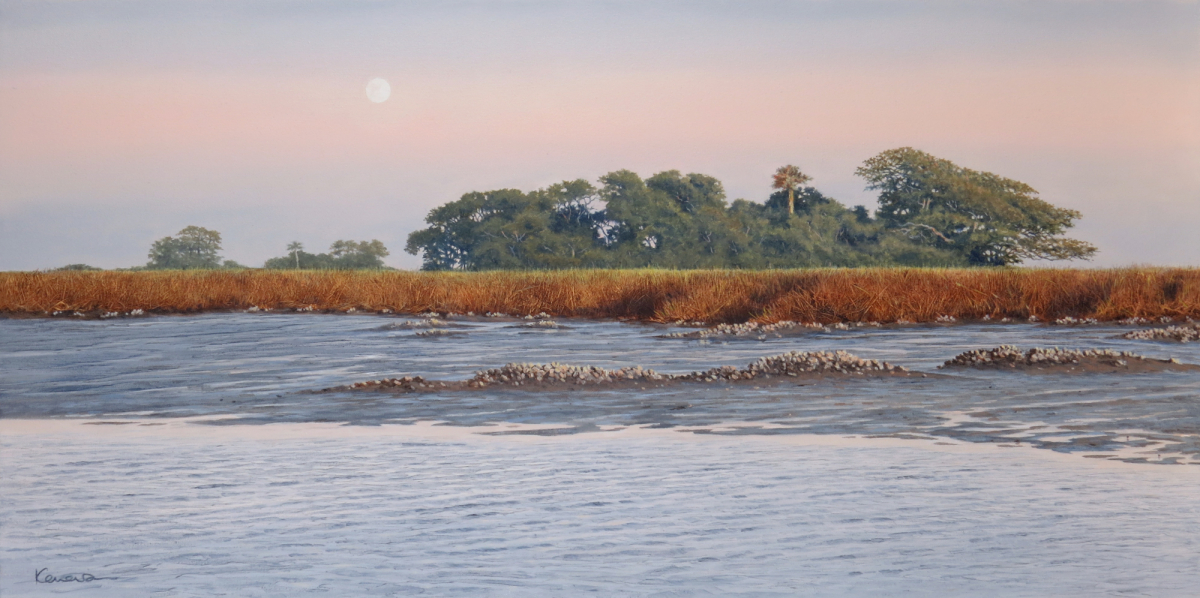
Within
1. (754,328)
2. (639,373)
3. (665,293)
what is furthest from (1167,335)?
(665,293)

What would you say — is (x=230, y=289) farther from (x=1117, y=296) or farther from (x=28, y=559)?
(x=28, y=559)

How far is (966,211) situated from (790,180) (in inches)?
328

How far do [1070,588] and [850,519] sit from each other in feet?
4.58

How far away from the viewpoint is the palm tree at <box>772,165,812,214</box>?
53.6 m

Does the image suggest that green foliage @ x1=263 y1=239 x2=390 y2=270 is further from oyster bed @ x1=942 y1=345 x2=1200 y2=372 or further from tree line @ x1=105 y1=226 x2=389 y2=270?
oyster bed @ x1=942 y1=345 x2=1200 y2=372

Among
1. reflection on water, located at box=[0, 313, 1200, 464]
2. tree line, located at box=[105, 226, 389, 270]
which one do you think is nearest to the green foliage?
tree line, located at box=[105, 226, 389, 270]

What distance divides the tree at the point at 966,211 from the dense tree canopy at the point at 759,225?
2.3 inches

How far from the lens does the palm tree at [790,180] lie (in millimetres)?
53594

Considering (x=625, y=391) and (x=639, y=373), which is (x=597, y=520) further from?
(x=639, y=373)

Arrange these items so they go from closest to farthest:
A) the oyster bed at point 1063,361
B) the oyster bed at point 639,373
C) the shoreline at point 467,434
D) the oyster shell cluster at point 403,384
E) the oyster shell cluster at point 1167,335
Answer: the shoreline at point 467,434
the oyster shell cluster at point 403,384
the oyster bed at point 639,373
the oyster bed at point 1063,361
the oyster shell cluster at point 1167,335

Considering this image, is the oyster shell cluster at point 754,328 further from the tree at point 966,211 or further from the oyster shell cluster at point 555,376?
the tree at point 966,211

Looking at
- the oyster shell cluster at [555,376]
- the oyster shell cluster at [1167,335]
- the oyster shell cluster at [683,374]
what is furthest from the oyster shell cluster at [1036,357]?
the oyster shell cluster at [1167,335]

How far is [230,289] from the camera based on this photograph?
32188mm
